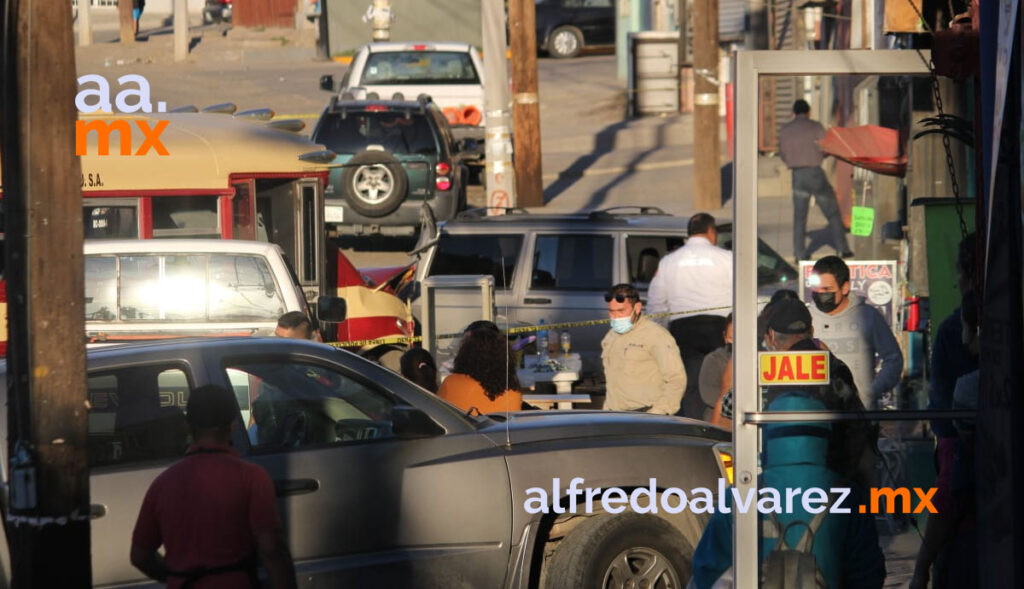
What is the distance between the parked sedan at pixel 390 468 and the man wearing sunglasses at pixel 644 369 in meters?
2.62

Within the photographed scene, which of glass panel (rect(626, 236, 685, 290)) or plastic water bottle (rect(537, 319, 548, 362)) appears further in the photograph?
glass panel (rect(626, 236, 685, 290))

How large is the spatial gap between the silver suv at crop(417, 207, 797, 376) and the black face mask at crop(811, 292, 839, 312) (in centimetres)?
449

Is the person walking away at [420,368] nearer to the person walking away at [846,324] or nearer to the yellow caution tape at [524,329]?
the yellow caution tape at [524,329]

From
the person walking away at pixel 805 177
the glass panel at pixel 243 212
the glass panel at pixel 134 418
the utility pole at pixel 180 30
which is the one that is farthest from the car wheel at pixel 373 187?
the utility pole at pixel 180 30

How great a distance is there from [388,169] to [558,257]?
5.40 m

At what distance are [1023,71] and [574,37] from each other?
35883 mm

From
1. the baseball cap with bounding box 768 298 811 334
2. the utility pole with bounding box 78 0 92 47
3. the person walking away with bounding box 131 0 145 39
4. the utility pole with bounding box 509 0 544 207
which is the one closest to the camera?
the baseball cap with bounding box 768 298 811 334

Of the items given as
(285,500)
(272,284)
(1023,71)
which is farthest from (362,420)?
(272,284)

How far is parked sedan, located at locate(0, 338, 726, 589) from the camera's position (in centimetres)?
632

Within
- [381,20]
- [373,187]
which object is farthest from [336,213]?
[381,20]

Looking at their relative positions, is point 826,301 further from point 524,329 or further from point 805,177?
point 805,177

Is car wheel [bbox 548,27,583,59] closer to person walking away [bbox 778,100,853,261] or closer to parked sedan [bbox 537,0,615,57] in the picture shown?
parked sedan [bbox 537,0,615,57]

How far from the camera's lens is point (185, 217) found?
11.9m

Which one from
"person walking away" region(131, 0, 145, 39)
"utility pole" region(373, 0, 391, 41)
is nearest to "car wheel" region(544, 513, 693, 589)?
"person walking away" region(131, 0, 145, 39)
